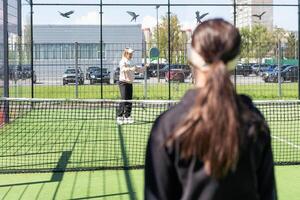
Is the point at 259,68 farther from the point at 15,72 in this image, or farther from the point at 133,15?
the point at 15,72

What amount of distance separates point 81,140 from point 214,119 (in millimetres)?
9251

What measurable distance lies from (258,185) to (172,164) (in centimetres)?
37

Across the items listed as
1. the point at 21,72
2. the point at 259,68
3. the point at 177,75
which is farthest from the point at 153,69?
the point at 21,72

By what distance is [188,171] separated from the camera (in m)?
2.12

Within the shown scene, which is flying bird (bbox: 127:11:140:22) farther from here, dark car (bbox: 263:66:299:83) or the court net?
the court net

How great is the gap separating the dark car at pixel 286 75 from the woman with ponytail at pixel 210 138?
20.0 metres

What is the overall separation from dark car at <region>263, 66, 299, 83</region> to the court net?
7.83 meters

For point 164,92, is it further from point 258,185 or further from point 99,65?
point 258,185

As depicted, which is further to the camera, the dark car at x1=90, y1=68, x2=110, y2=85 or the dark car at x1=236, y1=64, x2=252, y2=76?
the dark car at x1=236, y1=64, x2=252, y2=76

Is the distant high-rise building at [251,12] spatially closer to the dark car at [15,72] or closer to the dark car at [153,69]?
the dark car at [153,69]

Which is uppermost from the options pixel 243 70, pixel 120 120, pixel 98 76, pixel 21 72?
pixel 243 70

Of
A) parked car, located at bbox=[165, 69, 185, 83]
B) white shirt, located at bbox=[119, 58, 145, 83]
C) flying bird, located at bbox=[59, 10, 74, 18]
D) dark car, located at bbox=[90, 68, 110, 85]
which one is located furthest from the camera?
parked car, located at bbox=[165, 69, 185, 83]

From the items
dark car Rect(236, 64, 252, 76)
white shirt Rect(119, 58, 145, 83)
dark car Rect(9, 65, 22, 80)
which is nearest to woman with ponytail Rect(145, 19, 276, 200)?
white shirt Rect(119, 58, 145, 83)

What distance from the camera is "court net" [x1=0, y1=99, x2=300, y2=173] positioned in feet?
28.0
